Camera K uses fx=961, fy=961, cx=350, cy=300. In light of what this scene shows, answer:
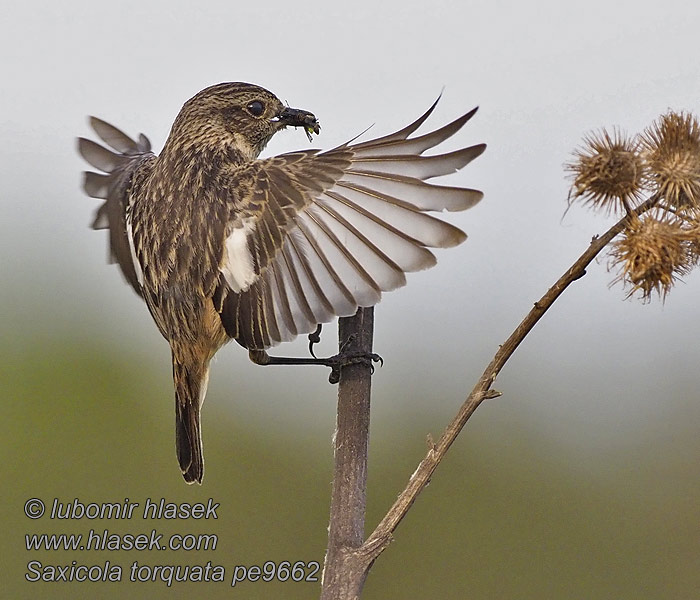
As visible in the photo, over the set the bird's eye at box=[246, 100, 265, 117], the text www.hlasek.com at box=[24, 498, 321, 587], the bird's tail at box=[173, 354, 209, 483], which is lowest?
the text www.hlasek.com at box=[24, 498, 321, 587]

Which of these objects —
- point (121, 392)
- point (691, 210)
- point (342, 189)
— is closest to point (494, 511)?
point (121, 392)

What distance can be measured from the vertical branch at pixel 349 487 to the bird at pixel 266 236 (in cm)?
36

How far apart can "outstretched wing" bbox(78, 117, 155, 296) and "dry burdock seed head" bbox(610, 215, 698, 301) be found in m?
2.32

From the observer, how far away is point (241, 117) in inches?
185

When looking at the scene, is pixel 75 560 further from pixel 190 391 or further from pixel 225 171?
pixel 225 171

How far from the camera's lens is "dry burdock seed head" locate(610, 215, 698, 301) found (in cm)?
260

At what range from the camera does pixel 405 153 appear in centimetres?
339

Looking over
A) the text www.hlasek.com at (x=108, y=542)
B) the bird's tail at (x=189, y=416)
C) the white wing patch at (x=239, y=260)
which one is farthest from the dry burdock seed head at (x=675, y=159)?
the text www.hlasek.com at (x=108, y=542)

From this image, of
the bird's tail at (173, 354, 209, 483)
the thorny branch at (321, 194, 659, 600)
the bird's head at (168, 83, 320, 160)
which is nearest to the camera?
the thorny branch at (321, 194, 659, 600)

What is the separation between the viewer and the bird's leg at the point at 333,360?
120 inches

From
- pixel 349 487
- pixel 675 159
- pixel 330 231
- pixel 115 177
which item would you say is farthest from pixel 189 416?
pixel 675 159

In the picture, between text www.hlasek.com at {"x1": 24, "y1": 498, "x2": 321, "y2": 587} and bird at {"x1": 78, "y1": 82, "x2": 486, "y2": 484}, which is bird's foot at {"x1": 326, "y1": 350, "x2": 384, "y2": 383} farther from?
text www.hlasek.com at {"x1": 24, "y1": 498, "x2": 321, "y2": 587}

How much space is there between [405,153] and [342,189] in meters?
0.30

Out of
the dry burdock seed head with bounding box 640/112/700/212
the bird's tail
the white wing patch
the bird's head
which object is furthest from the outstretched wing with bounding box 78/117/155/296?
the dry burdock seed head with bounding box 640/112/700/212
